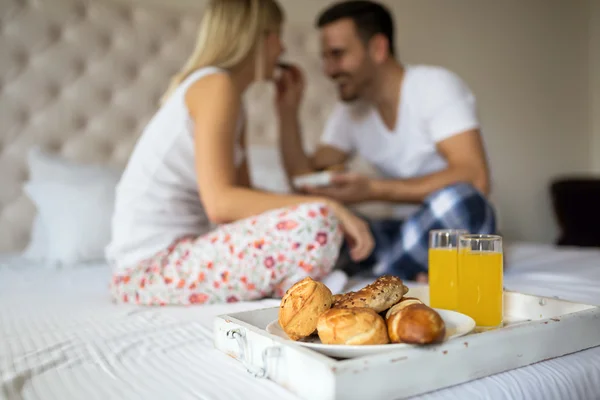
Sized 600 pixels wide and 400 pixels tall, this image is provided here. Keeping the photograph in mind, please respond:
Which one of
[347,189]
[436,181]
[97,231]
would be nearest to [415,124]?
[436,181]

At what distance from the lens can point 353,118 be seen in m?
2.19

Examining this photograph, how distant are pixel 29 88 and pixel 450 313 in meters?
1.83

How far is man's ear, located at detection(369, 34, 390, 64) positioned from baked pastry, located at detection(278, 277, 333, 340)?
1.51 metres

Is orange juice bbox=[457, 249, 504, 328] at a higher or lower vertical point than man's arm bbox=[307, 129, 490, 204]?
lower

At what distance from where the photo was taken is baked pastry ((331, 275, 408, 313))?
2.11 ft

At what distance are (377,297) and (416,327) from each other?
92 millimetres

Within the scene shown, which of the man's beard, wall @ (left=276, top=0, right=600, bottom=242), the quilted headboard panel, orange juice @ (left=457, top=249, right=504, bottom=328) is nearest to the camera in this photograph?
orange juice @ (left=457, top=249, right=504, bottom=328)

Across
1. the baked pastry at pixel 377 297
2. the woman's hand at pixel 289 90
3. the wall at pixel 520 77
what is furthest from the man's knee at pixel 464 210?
the wall at pixel 520 77

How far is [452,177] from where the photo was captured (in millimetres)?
1676

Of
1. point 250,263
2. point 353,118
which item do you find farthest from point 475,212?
point 353,118

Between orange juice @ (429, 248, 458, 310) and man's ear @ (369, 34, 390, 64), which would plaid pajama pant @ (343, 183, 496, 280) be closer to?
orange juice @ (429, 248, 458, 310)

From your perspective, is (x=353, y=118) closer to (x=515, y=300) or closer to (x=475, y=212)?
(x=475, y=212)

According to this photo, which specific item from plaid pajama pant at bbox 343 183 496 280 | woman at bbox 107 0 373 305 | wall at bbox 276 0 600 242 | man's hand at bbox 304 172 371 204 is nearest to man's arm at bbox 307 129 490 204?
man's hand at bbox 304 172 371 204

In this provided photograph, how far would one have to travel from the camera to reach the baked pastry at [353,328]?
23.0 inches
